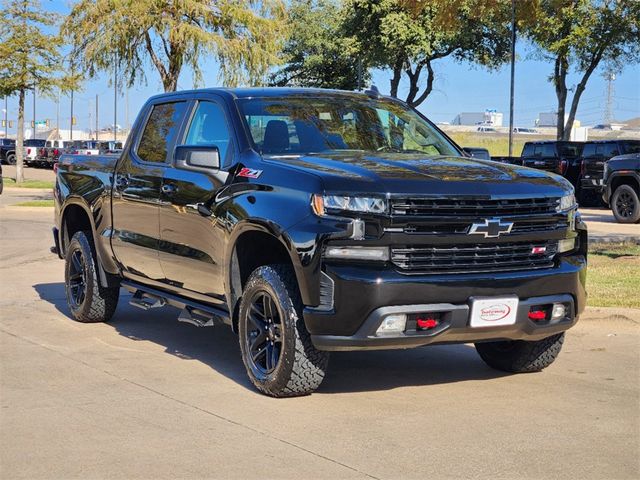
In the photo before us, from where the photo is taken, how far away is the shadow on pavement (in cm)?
704

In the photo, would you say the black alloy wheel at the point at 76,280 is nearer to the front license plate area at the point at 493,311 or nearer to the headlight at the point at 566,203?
the front license plate area at the point at 493,311

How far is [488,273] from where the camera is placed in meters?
6.09

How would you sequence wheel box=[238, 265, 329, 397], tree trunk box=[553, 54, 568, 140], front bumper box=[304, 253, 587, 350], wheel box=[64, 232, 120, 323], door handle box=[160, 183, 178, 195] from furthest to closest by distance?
tree trunk box=[553, 54, 568, 140]
wheel box=[64, 232, 120, 323]
door handle box=[160, 183, 178, 195]
wheel box=[238, 265, 329, 397]
front bumper box=[304, 253, 587, 350]

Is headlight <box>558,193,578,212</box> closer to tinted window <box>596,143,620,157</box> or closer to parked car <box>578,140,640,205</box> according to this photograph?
parked car <box>578,140,640,205</box>

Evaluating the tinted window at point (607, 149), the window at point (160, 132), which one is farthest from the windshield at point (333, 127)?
the tinted window at point (607, 149)

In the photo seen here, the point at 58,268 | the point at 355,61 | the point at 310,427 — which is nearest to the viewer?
the point at 310,427

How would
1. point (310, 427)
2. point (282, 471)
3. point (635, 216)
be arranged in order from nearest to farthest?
1. point (282, 471)
2. point (310, 427)
3. point (635, 216)

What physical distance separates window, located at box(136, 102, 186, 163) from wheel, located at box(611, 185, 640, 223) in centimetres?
1489

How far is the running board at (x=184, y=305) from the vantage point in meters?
7.31

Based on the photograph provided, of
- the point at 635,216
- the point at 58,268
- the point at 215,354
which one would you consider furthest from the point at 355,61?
the point at 215,354

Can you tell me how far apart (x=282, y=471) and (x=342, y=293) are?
1218 millimetres

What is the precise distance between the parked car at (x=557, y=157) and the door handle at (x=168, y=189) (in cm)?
2296

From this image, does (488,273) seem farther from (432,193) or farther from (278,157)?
(278,157)

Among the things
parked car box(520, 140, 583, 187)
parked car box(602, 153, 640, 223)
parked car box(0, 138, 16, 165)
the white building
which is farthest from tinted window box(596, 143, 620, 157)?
the white building
